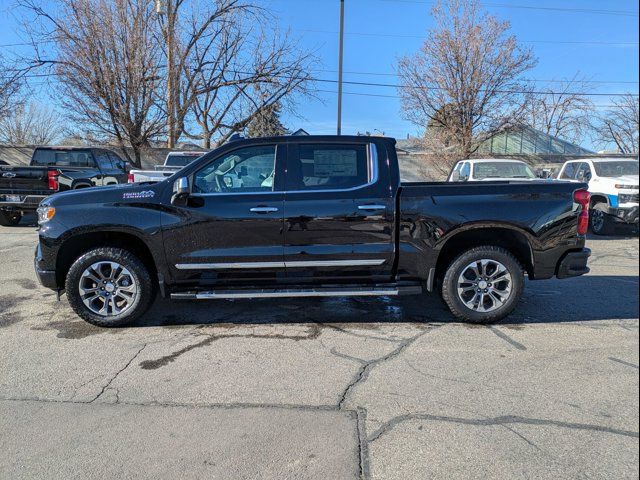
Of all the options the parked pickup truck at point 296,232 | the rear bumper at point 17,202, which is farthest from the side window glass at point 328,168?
the rear bumper at point 17,202

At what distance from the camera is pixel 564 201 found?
5000 mm

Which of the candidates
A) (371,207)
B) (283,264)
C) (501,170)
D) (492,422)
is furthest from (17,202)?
(501,170)

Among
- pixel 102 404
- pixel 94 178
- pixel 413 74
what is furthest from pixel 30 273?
pixel 413 74

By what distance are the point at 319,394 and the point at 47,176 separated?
36.7ft

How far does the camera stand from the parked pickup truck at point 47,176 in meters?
12.1

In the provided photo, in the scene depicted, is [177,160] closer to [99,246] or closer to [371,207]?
[99,246]

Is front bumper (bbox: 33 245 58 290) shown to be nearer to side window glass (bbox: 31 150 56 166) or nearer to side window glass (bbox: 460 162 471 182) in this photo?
side window glass (bbox: 31 150 56 166)

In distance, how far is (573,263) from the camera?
502 centimetres

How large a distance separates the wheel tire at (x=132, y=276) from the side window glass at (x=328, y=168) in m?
1.75

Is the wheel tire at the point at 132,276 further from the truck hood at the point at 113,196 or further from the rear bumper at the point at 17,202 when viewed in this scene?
the rear bumper at the point at 17,202

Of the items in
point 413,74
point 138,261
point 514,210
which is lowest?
point 138,261

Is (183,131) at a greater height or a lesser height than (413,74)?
lesser

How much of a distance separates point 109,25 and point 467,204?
673 inches

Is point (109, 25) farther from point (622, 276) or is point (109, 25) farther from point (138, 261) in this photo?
point (622, 276)
